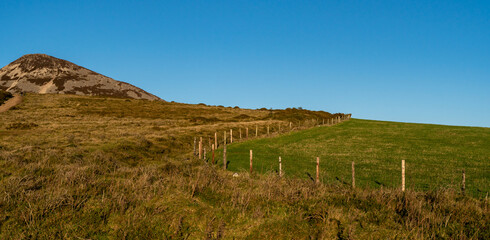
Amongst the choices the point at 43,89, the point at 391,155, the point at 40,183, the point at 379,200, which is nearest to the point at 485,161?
the point at 391,155

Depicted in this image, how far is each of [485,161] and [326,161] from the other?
1422cm

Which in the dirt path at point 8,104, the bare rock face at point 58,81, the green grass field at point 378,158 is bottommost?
Answer: the green grass field at point 378,158

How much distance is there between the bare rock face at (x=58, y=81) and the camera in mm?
151250

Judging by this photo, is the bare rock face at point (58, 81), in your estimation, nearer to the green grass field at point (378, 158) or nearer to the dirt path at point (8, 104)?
the dirt path at point (8, 104)

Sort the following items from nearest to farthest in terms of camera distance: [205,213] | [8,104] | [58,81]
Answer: [205,213], [8,104], [58,81]

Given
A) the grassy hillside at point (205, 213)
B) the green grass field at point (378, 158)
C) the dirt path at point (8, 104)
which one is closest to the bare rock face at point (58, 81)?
the dirt path at point (8, 104)

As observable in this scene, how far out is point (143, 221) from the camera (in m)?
8.12

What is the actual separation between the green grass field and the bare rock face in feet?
466

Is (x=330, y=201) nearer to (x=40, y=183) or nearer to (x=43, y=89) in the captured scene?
(x=40, y=183)

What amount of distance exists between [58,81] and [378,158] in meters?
180

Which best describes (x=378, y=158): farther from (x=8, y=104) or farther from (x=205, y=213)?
(x=8, y=104)

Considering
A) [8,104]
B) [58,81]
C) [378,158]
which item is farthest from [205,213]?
[58,81]

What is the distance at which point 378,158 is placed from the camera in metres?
28.9

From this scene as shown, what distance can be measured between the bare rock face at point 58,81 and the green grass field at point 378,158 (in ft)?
466
